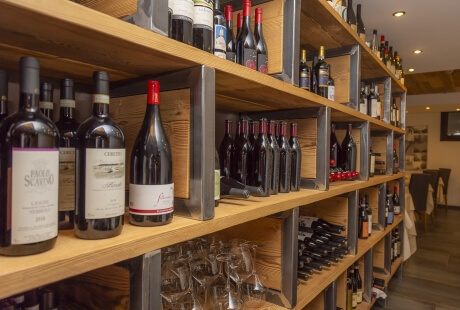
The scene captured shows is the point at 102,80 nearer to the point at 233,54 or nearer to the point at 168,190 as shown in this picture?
the point at 168,190

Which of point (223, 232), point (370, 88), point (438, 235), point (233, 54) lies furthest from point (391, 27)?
point (438, 235)

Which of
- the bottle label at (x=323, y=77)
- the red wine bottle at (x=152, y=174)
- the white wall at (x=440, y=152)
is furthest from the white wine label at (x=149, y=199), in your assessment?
the white wall at (x=440, y=152)

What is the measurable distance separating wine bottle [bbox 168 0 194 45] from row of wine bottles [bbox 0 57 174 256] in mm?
160

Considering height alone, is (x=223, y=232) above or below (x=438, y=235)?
above

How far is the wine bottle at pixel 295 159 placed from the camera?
147 centimetres

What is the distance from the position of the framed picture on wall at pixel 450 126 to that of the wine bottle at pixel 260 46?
883cm

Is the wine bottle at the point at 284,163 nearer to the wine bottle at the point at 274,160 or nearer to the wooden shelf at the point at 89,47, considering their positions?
the wine bottle at the point at 274,160

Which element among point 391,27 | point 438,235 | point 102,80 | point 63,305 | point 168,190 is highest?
point 391,27

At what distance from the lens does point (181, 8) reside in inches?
31.1

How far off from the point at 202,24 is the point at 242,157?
713mm

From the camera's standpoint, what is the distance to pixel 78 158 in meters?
0.63

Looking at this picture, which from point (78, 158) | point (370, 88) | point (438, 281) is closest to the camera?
point (78, 158)

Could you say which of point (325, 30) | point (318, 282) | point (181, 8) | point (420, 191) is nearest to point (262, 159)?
point (318, 282)

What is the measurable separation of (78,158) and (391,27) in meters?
3.02
